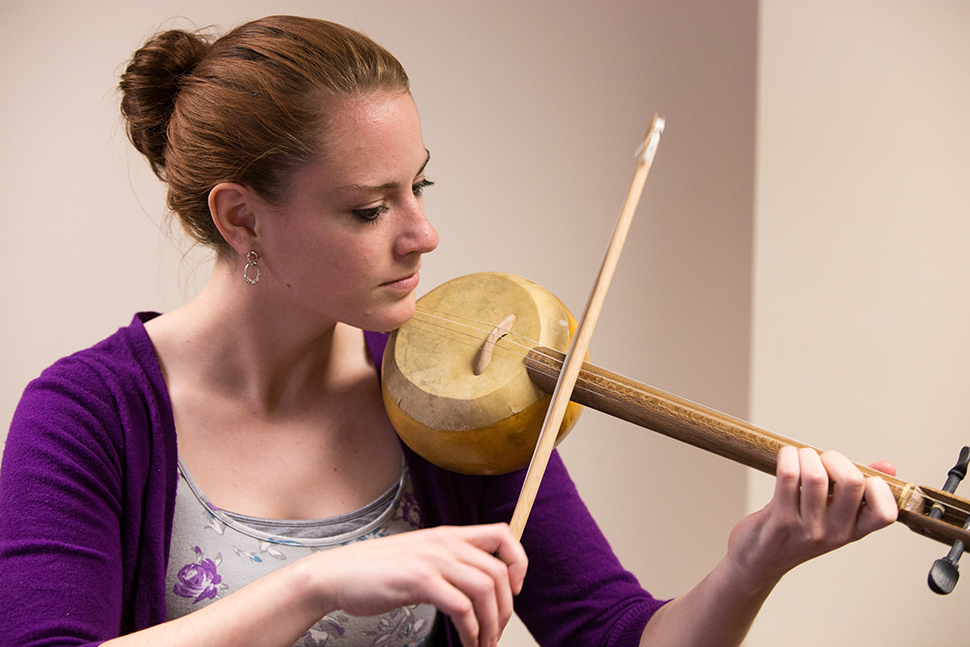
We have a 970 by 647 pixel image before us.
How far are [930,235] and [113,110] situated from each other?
1.60m

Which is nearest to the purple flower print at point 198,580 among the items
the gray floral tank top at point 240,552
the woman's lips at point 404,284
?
the gray floral tank top at point 240,552

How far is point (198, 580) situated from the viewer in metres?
0.98

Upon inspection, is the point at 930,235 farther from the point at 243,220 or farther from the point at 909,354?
the point at 243,220

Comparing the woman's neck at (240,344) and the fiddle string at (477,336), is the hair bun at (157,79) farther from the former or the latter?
the fiddle string at (477,336)

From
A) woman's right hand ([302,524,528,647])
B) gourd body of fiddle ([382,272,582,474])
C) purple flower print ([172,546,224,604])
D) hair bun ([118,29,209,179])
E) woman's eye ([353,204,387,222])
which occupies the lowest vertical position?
purple flower print ([172,546,224,604])

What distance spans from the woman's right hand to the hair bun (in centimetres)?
62

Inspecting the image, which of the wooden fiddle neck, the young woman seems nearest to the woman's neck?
the young woman

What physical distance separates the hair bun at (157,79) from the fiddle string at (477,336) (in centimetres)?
40

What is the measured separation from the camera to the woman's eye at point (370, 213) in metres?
0.89

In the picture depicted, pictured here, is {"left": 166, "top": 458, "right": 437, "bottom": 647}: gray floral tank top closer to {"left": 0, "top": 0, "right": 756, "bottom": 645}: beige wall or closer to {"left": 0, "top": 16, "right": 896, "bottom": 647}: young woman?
{"left": 0, "top": 16, "right": 896, "bottom": 647}: young woman

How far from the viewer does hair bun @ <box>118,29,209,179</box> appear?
99 cm

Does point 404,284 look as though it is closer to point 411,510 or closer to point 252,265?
point 252,265

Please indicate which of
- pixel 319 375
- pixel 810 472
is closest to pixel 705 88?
pixel 319 375

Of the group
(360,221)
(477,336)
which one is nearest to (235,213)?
(360,221)
